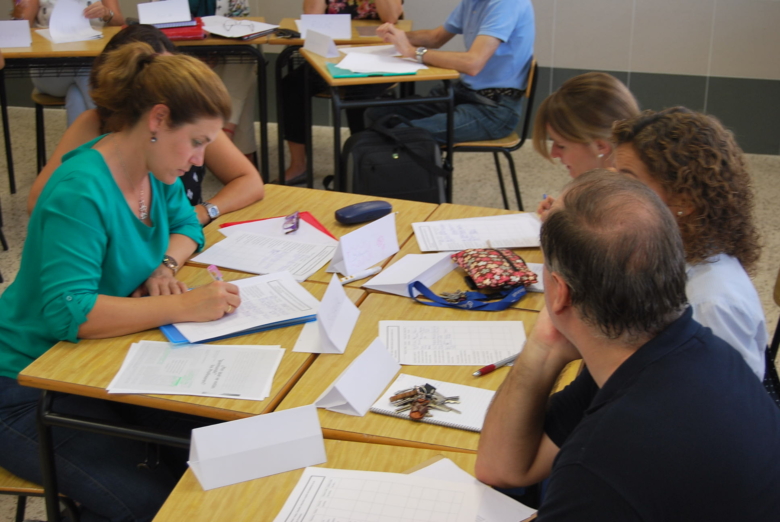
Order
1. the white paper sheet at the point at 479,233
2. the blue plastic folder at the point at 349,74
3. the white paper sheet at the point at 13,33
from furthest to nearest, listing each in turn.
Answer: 1. the white paper sheet at the point at 13,33
2. the blue plastic folder at the point at 349,74
3. the white paper sheet at the point at 479,233

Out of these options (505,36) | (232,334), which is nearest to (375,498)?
(232,334)

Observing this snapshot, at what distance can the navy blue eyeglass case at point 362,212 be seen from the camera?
6.82ft

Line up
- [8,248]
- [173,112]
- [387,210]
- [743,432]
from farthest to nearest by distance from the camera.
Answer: [8,248], [387,210], [173,112], [743,432]

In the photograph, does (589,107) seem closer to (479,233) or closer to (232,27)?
(479,233)

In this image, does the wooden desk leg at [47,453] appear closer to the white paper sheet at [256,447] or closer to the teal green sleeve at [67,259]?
the teal green sleeve at [67,259]

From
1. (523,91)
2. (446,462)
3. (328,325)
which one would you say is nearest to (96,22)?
(523,91)

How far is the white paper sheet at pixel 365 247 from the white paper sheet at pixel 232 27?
7.12 ft

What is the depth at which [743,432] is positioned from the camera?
0.85 meters

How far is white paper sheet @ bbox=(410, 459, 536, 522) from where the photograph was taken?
42.2 inches

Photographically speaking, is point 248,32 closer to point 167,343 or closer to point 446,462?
point 167,343

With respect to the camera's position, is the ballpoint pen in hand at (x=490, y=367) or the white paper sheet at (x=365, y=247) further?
the white paper sheet at (x=365, y=247)

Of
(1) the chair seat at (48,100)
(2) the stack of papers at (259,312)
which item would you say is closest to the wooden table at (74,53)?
(1) the chair seat at (48,100)

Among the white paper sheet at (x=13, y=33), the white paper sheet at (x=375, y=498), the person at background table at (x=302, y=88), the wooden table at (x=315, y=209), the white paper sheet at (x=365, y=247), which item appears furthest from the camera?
the person at background table at (x=302, y=88)

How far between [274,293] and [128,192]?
Result: 41 centimetres
